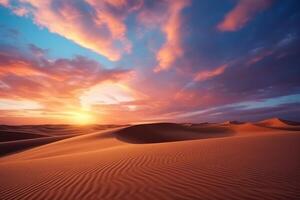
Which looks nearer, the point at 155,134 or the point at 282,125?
the point at 155,134

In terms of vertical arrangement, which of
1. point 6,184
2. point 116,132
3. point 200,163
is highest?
point 116,132

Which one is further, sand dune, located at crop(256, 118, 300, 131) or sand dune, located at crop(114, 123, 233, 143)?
sand dune, located at crop(256, 118, 300, 131)

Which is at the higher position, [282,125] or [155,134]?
[282,125]

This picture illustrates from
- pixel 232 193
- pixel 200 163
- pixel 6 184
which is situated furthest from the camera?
pixel 200 163

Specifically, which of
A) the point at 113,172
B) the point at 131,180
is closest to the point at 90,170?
the point at 113,172

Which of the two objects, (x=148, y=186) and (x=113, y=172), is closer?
(x=148, y=186)

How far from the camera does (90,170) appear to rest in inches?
268

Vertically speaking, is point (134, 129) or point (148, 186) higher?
point (134, 129)

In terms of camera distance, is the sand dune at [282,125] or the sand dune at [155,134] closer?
the sand dune at [155,134]

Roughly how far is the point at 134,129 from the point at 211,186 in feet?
77.1

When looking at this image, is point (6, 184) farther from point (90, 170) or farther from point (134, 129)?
point (134, 129)

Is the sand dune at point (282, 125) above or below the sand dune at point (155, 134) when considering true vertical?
above

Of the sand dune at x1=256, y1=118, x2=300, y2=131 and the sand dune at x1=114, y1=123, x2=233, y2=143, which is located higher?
the sand dune at x1=256, y1=118, x2=300, y2=131

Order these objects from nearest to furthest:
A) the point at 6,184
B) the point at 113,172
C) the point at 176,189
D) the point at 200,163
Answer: the point at 176,189 < the point at 6,184 < the point at 113,172 < the point at 200,163
